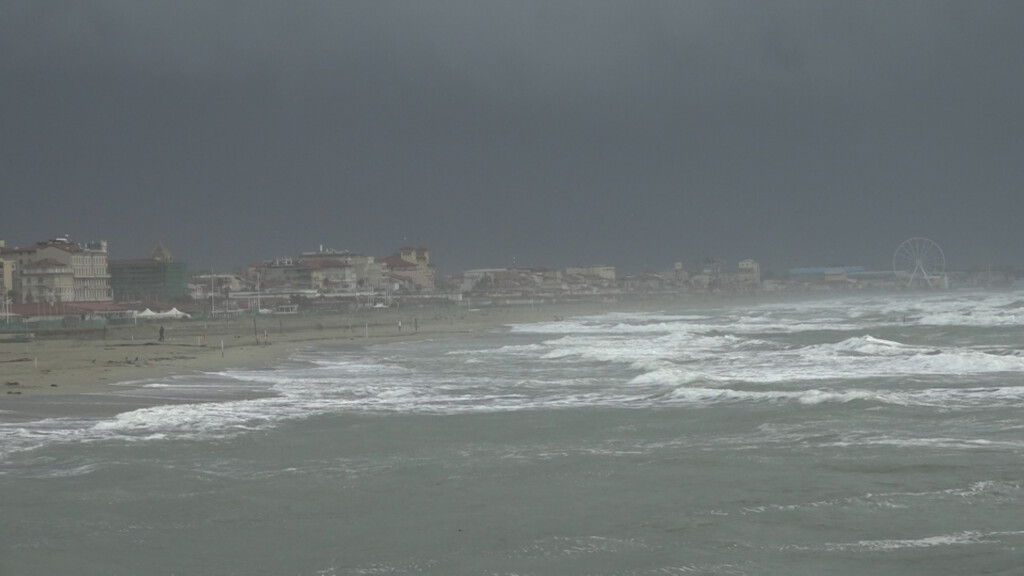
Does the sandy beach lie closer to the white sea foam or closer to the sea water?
the white sea foam

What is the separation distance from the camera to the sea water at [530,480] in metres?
8.41

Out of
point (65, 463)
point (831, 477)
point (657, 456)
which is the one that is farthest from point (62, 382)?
point (831, 477)

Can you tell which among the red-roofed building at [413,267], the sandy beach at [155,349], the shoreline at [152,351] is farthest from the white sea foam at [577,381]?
the red-roofed building at [413,267]

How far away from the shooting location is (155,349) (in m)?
35.9

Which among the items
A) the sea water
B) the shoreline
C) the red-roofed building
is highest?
the red-roofed building

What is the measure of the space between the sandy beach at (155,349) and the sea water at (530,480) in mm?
3262

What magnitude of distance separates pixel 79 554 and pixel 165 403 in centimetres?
1058

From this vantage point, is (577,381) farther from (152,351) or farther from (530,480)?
(152,351)

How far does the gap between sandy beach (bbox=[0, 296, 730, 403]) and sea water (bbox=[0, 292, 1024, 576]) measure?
10.7 feet

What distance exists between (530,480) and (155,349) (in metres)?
27.5

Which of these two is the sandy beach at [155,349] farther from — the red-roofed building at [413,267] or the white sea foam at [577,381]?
the red-roofed building at [413,267]

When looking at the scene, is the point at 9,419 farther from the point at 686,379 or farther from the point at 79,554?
the point at 686,379

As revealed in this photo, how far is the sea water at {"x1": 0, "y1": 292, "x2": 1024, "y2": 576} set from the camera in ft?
27.6

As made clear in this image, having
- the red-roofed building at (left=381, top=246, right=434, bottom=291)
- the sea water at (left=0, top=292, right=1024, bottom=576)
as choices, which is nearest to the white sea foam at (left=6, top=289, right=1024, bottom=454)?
the sea water at (left=0, top=292, right=1024, bottom=576)
